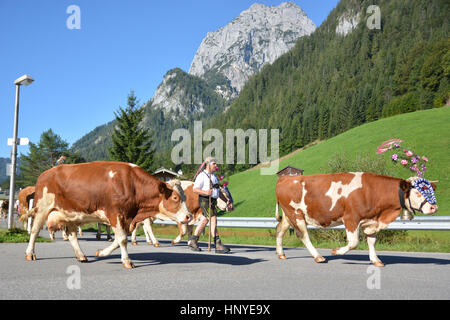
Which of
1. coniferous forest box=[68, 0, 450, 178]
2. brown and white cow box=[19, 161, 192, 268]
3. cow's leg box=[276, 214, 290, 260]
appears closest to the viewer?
brown and white cow box=[19, 161, 192, 268]

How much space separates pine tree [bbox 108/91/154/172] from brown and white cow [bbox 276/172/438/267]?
37607mm

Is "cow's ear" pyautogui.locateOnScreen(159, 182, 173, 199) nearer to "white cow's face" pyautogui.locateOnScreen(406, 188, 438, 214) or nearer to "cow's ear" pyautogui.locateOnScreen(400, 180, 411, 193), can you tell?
"cow's ear" pyautogui.locateOnScreen(400, 180, 411, 193)

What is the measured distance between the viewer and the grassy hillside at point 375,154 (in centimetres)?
4159

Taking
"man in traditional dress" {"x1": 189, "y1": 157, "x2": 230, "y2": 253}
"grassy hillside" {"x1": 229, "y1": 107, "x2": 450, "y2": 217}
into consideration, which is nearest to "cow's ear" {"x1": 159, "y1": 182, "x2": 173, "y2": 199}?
"man in traditional dress" {"x1": 189, "y1": 157, "x2": 230, "y2": 253}

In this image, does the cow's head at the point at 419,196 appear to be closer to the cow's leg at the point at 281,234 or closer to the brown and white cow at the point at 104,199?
the cow's leg at the point at 281,234

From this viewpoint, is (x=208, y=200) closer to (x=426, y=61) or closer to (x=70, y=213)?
(x=70, y=213)

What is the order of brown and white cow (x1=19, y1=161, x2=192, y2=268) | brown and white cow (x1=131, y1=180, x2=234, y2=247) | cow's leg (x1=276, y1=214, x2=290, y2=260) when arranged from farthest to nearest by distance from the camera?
1. brown and white cow (x1=131, y1=180, x2=234, y2=247)
2. cow's leg (x1=276, y1=214, x2=290, y2=260)
3. brown and white cow (x1=19, y1=161, x2=192, y2=268)

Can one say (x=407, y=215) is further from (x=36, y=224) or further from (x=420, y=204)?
(x=36, y=224)

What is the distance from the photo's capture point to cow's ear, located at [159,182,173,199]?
23.7 feet

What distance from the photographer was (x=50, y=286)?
4.89 meters

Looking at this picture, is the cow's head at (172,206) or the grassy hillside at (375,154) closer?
the cow's head at (172,206)

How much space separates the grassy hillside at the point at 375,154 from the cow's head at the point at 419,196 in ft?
96.5

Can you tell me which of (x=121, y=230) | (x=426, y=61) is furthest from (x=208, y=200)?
(x=426, y=61)

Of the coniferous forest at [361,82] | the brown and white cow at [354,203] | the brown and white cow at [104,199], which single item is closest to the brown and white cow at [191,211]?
the brown and white cow at [354,203]
